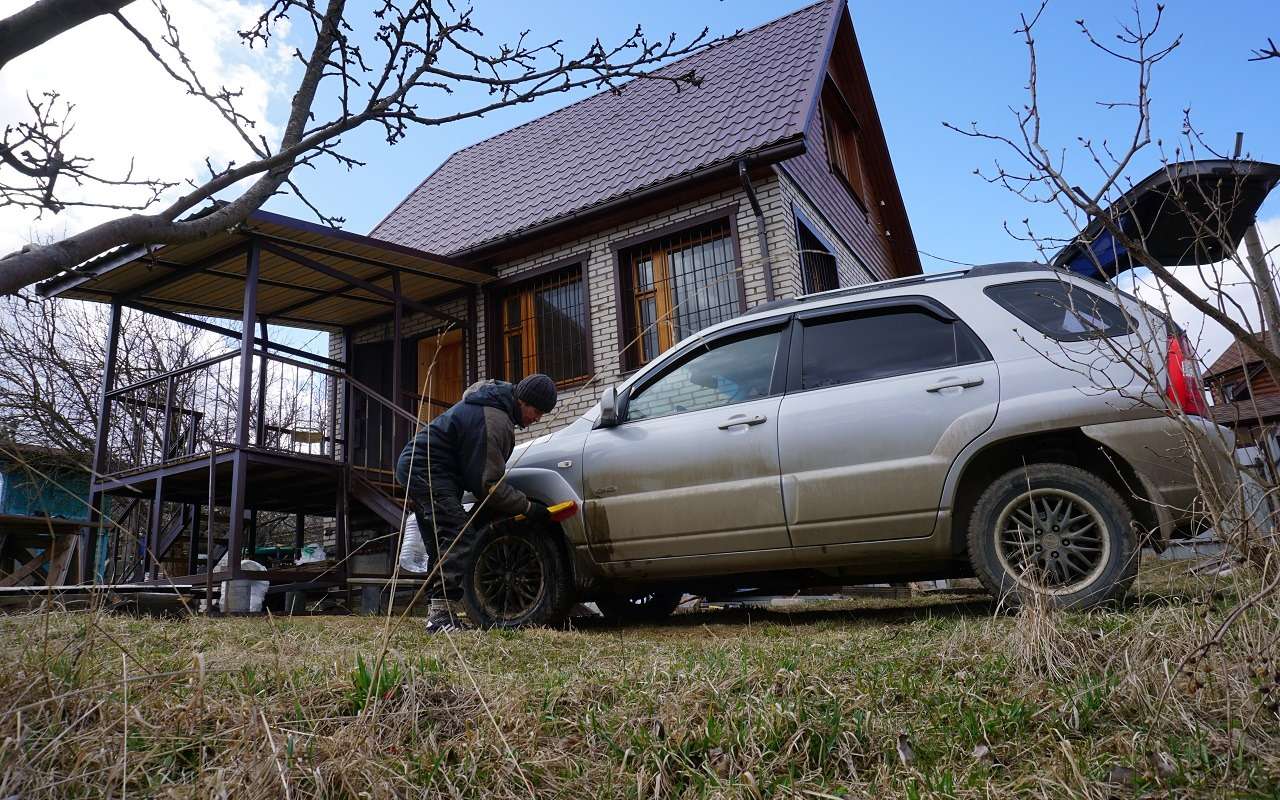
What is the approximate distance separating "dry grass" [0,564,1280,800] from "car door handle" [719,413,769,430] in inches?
74.9

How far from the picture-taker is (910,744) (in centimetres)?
217

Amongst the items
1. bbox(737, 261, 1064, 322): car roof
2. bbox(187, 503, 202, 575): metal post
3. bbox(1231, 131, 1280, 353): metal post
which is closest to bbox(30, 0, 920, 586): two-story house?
bbox(187, 503, 202, 575): metal post

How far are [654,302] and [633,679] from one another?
7.82 meters

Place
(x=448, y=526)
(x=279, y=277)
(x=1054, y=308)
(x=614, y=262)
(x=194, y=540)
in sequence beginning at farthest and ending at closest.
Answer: (x=614, y=262) < (x=279, y=277) < (x=194, y=540) < (x=448, y=526) < (x=1054, y=308)

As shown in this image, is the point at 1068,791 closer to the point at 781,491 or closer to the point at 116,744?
the point at 116,744

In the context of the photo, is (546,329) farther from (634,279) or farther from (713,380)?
(713,380)

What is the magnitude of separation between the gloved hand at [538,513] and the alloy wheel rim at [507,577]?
0.58 feet

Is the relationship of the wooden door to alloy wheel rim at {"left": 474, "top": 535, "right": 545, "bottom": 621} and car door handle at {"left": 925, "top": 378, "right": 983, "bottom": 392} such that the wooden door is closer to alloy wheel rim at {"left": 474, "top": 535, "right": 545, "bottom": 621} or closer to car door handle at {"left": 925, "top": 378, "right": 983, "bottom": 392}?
alloy wheel rim at {"left": 474, "top": 535, "right": 545, "bottom": 621}

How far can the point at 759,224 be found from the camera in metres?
9.41

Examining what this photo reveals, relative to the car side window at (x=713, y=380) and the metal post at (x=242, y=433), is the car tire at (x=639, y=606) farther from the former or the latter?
the metal post at (x=242, y=433)

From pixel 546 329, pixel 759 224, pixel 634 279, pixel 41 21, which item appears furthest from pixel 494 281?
pixel 41 21

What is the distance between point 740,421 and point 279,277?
24.9 ft

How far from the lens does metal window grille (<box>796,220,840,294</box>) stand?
10000mm

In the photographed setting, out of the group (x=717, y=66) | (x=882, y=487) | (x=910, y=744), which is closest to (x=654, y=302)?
(x=717, y=66)
